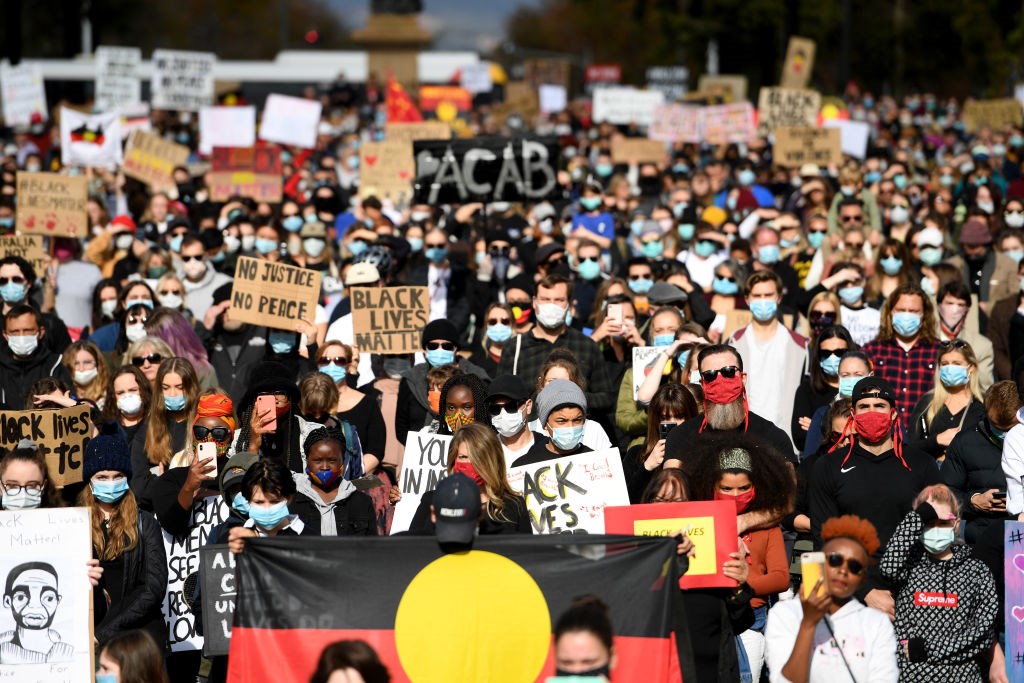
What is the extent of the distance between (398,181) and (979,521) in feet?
40.7

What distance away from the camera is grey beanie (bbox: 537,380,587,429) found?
862cm

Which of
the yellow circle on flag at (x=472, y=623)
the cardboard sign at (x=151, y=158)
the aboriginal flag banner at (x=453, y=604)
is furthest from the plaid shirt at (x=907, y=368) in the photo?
the cardboard sign at (x=151, y=158)

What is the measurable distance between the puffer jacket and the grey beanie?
71.0 inches

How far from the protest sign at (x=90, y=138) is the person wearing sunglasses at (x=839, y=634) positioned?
14531mm

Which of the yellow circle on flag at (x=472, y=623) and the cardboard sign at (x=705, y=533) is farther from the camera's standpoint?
the cardboard sign at (x=705, y=533)

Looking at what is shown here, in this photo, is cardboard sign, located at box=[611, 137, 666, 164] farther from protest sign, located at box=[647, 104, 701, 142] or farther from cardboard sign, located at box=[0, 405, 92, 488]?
cardboard sign, located at box=[0, 405, 92, 488]

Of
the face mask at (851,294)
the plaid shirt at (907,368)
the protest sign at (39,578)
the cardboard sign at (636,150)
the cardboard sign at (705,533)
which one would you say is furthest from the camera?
the cardboard sign at (636,150)

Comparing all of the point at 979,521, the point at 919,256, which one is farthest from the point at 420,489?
the point at 919,256

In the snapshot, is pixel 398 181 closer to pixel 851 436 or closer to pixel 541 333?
pixel 541 333

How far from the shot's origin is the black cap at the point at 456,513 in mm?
6859

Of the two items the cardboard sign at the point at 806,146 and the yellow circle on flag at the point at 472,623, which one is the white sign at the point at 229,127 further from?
the yellow circle on flag at the point at 472,623

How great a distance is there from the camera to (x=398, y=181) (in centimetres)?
2031

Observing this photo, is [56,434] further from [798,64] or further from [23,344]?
[798,64]

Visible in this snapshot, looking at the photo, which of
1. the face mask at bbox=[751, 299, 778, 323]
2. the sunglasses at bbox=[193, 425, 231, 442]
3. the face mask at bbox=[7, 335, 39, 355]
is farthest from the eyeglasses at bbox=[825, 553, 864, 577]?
the face mask at bbox=[7, 335, 39, 355]
